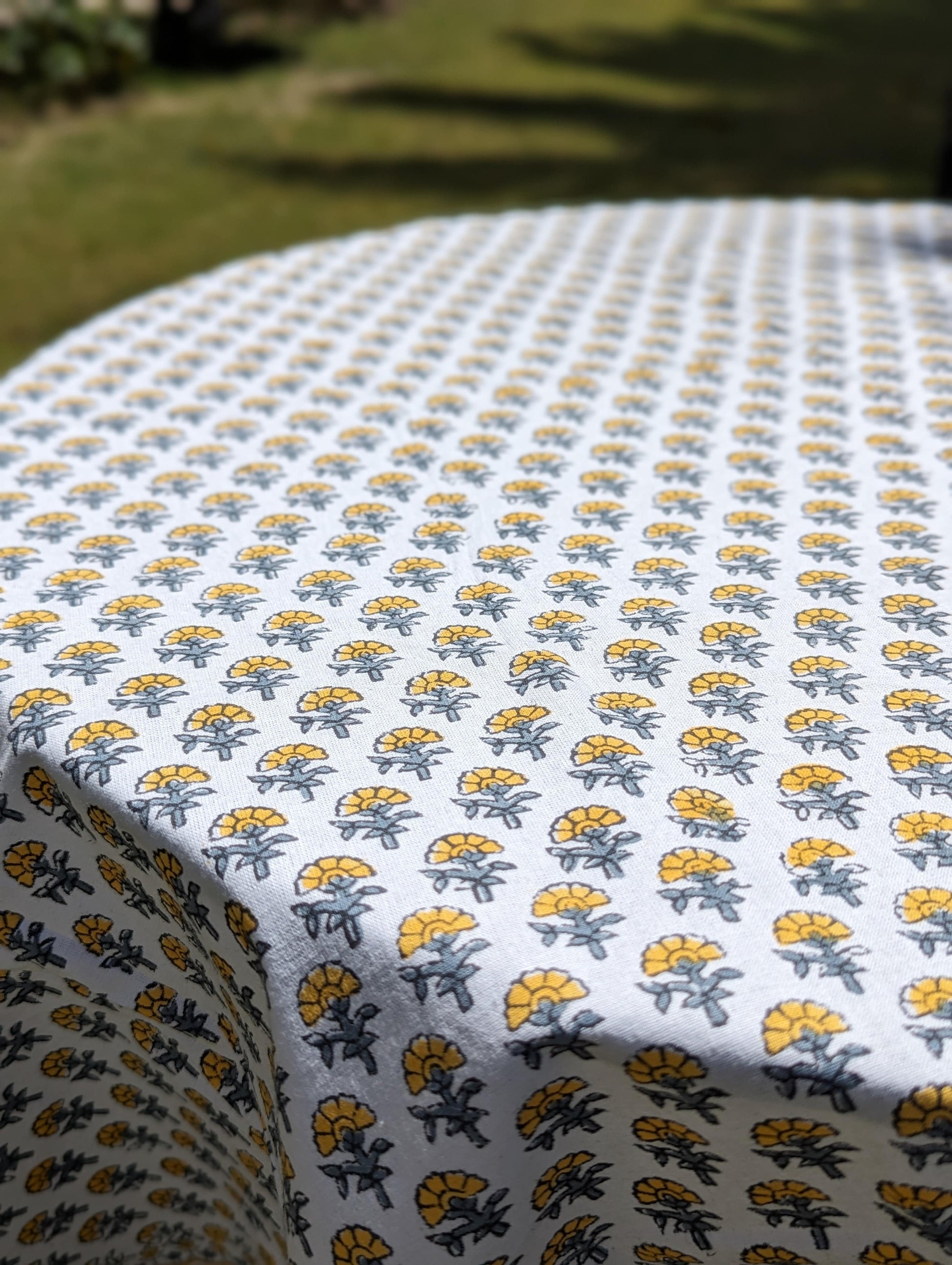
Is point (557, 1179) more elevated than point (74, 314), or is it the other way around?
point (557, 1179)

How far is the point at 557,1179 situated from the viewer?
999 millimetres

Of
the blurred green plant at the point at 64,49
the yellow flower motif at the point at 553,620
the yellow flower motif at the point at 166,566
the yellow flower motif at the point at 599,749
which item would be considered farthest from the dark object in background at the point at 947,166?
the blurred green plant at the point at 64,49

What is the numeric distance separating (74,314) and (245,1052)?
18.8ft

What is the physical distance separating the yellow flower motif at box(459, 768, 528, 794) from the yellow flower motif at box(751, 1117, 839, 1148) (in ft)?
1.16

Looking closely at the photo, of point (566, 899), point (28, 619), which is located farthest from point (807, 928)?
point (28, 619)

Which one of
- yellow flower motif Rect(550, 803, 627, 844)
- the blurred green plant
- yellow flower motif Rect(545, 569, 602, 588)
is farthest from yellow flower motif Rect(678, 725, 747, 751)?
the blurred green plant

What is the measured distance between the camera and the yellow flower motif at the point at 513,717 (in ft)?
3.80

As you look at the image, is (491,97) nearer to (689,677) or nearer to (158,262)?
(158,262)

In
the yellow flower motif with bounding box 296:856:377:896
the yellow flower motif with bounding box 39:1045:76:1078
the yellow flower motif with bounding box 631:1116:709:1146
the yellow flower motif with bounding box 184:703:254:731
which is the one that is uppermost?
the yellow flower motif with bounding box 184:703:254:731

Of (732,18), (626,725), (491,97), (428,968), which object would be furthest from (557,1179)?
(732,18)

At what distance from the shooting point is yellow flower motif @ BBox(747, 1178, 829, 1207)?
0.95 meters

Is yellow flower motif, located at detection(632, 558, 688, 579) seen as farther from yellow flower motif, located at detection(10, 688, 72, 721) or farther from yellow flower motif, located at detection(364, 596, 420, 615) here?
yellow flower motif, located at detection(10, 688, 72, 721)

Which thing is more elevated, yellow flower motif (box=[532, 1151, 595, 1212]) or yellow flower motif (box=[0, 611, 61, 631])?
yellow flower motif (box=[0, 611, 61, 631])

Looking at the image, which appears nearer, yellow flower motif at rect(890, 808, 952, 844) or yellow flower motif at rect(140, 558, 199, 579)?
yellow flower motif at rect(890, 808, 952, 844)
